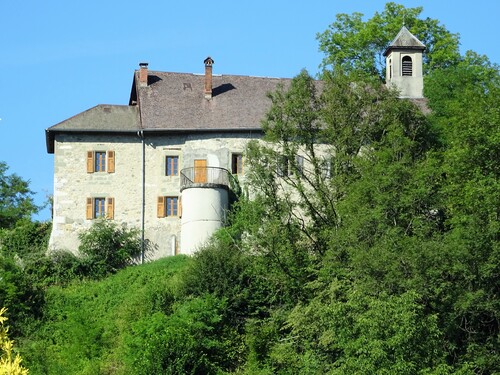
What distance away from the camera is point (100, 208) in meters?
54.1

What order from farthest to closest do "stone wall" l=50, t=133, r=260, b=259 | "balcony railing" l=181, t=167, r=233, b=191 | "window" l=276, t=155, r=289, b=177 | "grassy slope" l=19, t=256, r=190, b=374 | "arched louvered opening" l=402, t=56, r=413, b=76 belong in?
"arched louvered opening" l=402, t=56, r=413, b=76 < "stone wall" l=50, t=133, r=260, b=259 < "balcony railing" l=181, t=167, r=233, b=191 < "window" l=276, t=155, r=289, b=177 < "grassy slope" l=19, t=256, r=190, b=374

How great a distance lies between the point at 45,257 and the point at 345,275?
13.8m

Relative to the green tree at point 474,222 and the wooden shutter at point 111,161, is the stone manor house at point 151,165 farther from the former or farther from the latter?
the green tree at point 474,222

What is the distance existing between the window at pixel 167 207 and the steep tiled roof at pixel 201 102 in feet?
9.43

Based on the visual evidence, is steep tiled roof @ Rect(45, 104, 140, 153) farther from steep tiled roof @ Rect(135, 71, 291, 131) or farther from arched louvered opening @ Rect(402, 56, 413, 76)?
arched louvered opening @ Rect(402, 56, 413, 76)

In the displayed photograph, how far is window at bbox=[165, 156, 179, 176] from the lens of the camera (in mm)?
54688

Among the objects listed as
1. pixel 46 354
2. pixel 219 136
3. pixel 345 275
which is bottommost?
pixel 46 354

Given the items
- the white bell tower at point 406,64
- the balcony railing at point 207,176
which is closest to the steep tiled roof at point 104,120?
the balcony railing at point 207,176

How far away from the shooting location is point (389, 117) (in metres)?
48.7

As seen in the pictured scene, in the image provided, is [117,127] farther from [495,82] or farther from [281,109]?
[495,82]

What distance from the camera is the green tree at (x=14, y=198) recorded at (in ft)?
231

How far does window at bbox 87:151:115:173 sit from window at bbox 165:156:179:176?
7.07 feet

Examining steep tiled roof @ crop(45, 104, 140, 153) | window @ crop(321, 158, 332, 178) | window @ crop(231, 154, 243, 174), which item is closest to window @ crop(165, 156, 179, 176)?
steep tiled roof @ crop(45, 104, 140, 153)

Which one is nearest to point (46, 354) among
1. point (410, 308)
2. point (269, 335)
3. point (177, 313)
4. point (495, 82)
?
point (177, 313)
